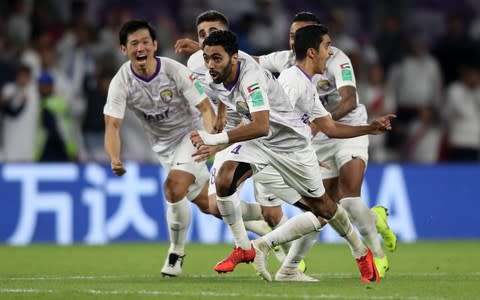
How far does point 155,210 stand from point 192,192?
514 cm

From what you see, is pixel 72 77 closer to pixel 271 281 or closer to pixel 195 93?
pixel 195 93

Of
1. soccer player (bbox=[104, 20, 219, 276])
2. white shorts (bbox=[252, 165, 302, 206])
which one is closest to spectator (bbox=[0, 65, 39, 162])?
soccer player (bbox=[104, 20, 219, 276])

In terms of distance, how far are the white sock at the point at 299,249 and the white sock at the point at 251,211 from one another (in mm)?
1223

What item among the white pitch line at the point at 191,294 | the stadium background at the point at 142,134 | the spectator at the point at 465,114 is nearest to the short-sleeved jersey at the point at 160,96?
the white pitch line at the point at 191,294

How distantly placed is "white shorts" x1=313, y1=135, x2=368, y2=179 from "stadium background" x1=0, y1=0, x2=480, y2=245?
5.12 m

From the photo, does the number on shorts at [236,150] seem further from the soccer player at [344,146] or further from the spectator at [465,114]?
the spectator at [465,114]

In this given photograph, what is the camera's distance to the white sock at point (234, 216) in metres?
10.6

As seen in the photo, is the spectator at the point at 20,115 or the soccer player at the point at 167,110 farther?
the spectator at the point at 20,115

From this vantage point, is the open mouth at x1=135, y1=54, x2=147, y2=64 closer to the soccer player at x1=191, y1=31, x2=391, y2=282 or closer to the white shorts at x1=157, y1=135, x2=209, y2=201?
the white shorts at x1=157, y1=135, x2=209, y2=201

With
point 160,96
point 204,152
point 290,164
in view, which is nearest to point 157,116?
point 160,96

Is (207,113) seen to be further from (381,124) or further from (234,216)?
(381,124)

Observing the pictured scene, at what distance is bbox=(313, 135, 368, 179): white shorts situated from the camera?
12.3 m

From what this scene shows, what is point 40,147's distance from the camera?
18.4m

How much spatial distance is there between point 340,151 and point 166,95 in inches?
72.0
